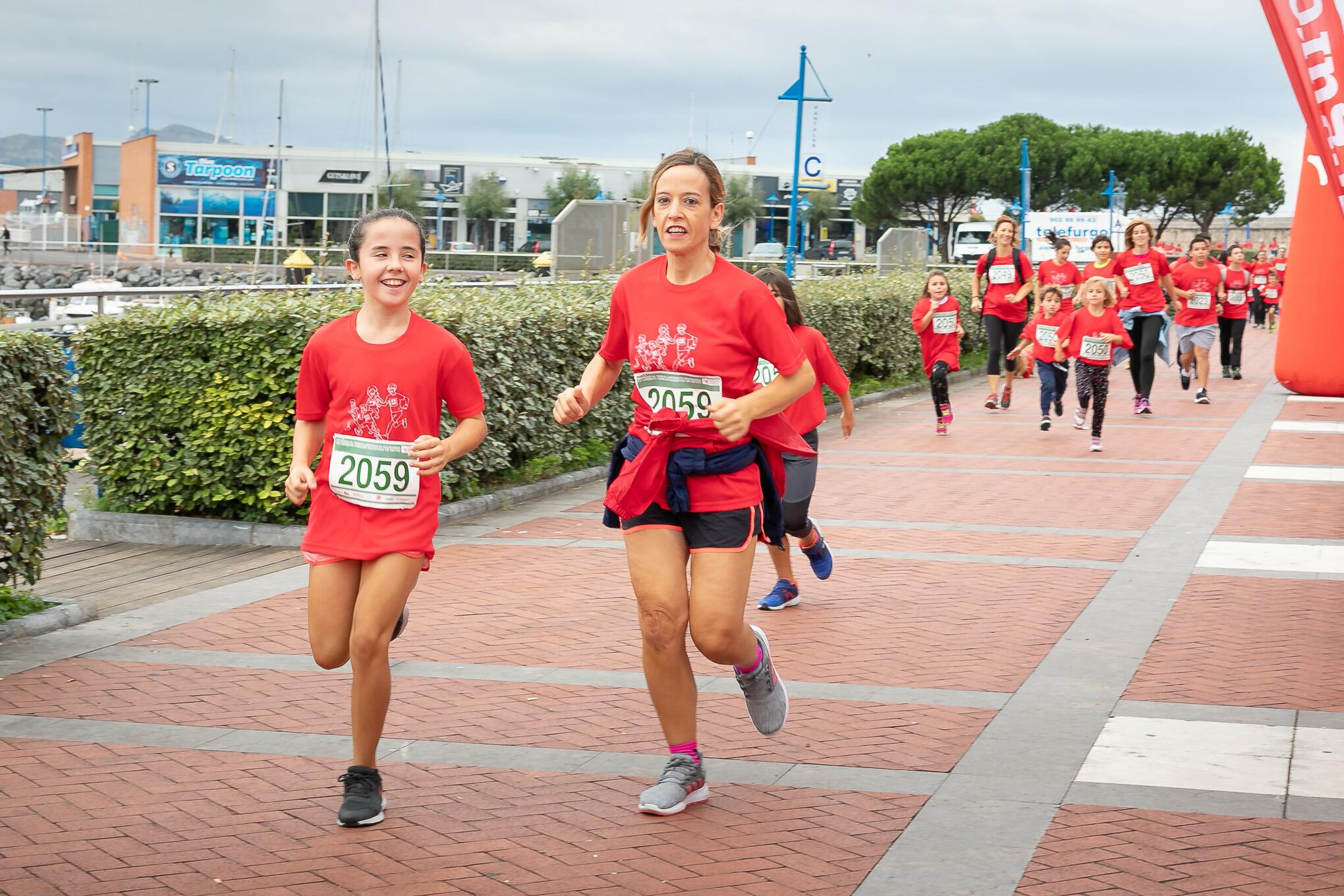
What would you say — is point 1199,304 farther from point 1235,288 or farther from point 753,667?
point 753,667

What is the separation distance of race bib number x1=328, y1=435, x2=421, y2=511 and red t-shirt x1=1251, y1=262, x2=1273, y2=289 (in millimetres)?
38938

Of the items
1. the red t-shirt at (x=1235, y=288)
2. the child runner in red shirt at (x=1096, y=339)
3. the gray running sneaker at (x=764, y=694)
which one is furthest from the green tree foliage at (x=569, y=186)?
the gray running sneaker at (x=764, y=694)

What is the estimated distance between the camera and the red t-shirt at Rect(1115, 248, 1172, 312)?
17.4 metres

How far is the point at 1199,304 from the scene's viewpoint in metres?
19.8

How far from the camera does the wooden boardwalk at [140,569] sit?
26.6ft

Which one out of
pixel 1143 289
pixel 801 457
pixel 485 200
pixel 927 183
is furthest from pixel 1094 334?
pixel 927 183

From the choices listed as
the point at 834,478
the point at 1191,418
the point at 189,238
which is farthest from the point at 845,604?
the point at 189,238

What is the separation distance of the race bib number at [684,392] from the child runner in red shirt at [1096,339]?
1035 cm

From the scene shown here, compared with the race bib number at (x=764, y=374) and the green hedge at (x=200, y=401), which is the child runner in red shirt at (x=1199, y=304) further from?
the race bib number at (x=764, y=374)

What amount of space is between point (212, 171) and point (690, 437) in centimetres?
7699

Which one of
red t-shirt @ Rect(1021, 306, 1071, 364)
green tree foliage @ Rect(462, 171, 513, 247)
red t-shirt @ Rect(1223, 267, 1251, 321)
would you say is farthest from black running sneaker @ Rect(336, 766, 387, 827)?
green tree foliage @ Rect(462, 171, 513, 247)

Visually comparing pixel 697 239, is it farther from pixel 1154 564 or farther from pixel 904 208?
pixel 904 208

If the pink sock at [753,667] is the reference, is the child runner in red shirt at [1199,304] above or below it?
above

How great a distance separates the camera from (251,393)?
31.3 ft
